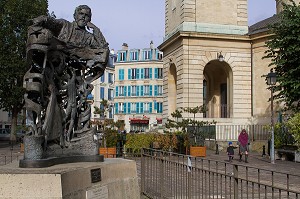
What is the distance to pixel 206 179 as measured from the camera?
6715 millimetres

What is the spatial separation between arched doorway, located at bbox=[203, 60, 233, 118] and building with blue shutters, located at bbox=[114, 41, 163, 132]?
1222 inches

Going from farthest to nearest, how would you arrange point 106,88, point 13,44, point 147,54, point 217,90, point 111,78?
point 111,78, point 106,88, point 147,54, point 217,90, point 13,44

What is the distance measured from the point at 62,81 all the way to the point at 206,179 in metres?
2.94

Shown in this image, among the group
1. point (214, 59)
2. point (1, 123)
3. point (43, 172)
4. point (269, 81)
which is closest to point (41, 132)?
point (43, 172)

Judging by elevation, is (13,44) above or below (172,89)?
above

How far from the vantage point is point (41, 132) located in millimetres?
6230

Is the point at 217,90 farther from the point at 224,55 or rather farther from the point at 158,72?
the point at 158,72

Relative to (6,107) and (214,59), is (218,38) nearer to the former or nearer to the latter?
(214,59)

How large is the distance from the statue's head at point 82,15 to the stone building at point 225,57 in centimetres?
2428

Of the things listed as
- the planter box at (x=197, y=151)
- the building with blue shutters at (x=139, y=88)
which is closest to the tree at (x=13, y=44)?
the planter box at (x=197, y=151)

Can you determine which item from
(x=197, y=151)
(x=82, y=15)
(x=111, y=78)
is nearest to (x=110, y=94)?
(x=111, y=78)

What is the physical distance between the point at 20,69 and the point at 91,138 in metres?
30.6

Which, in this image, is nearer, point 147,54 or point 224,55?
point 224,55

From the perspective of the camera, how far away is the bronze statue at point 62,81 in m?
6.22
